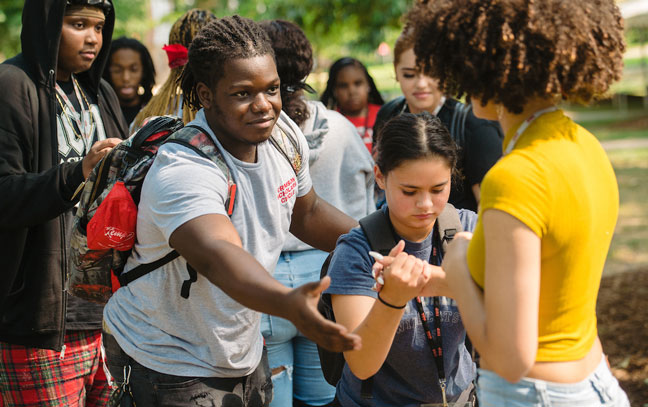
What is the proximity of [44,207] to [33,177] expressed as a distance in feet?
0.45

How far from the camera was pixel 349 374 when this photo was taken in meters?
2.58

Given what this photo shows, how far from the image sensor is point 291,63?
367 centimetres

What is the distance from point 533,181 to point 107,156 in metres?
1.51

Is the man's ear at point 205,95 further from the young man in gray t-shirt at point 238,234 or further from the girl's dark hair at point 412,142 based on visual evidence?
the girl's dark hair at point 412,142

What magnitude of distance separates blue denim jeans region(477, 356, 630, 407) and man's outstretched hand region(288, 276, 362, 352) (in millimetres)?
431

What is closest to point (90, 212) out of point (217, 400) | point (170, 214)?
point (170, 214)

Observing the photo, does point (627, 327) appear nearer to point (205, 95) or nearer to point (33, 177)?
point (205, 95)

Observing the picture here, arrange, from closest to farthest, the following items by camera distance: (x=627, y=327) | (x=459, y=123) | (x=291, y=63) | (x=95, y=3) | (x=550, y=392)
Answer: (x=550, y=392) < (x=95, y=3) < (x=291, y=63) < (x=459, y=123) < (x=627, y=327)

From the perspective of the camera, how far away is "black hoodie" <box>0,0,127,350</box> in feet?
9.82

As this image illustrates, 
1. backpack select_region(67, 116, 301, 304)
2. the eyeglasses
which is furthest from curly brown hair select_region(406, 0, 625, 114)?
the eyeglasses

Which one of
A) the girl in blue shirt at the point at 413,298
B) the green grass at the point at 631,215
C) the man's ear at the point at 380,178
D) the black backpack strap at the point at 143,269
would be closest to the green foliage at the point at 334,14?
the green grass at the point at 631,215

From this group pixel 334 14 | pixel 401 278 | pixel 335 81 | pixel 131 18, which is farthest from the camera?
pixel 131 18

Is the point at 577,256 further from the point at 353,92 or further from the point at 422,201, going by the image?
the point at 353,92

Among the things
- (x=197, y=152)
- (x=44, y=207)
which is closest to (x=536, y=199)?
(x=197, y=152)
